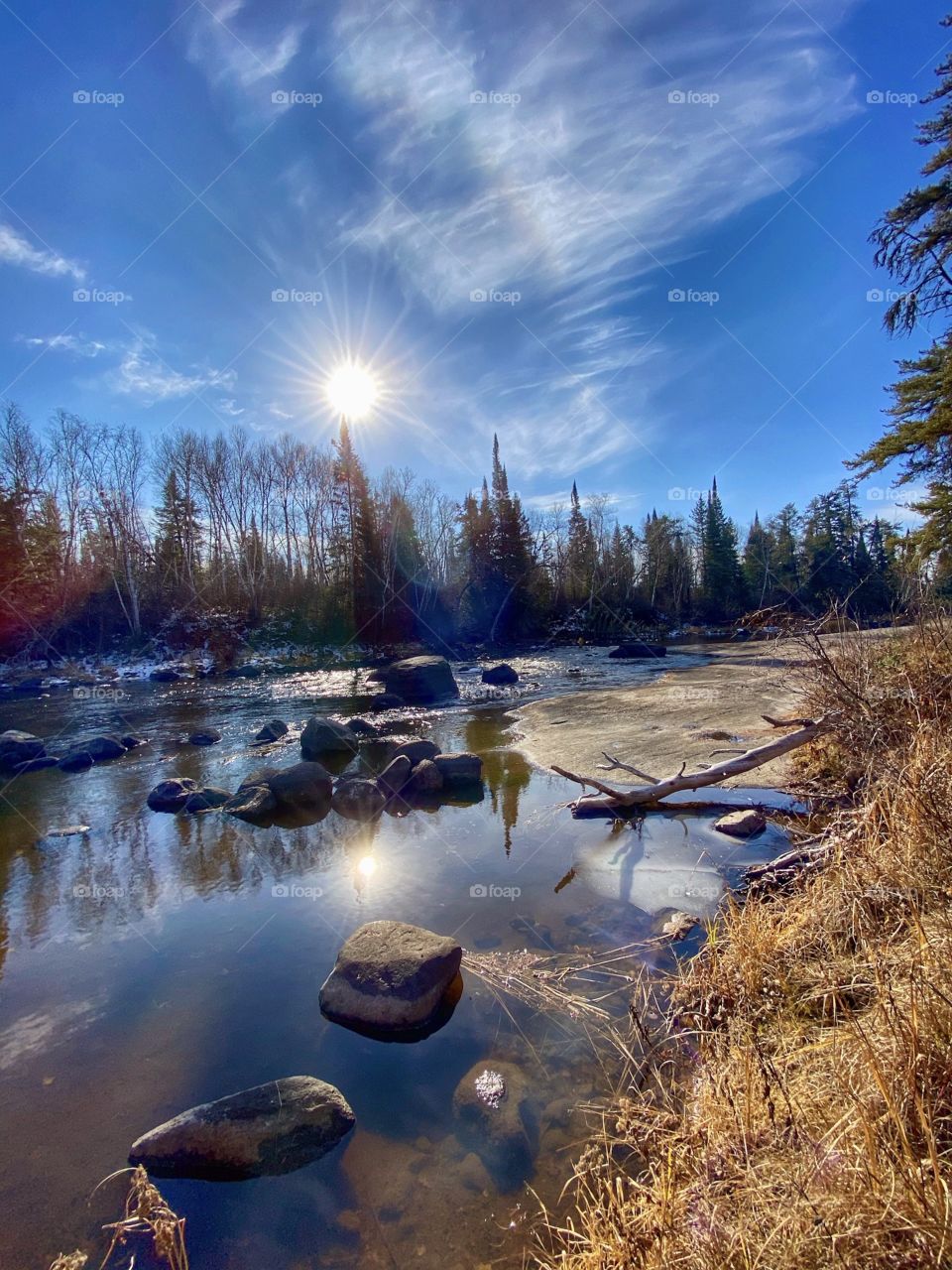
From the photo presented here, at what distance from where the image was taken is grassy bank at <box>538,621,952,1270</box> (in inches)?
66.8

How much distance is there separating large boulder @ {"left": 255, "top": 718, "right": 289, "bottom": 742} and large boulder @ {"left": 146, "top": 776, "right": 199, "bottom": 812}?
4235 millimetres

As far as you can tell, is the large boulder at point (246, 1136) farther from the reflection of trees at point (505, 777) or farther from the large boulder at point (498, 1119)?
the reflection of trees at point (505, 777)

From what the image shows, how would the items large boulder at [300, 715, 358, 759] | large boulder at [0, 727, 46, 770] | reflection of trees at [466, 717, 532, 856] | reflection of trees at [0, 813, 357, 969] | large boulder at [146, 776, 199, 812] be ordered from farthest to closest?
large boulder at [300, 715, 358, 759] < large boulder at [0, 727, 46, 770] < large boulder at [146, 776, 199, 812] < reflection of trees at [466, 717, 532, 856] < reflection of trees at [0, 813, 357, 969]

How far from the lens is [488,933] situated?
5.50 meters

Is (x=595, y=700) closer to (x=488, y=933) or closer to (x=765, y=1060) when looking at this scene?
(x=488, y=933)

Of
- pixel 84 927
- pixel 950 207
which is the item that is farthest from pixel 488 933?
pixel 950 207

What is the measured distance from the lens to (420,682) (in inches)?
789

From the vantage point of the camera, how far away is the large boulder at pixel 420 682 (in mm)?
19953

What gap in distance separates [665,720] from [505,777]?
15.9 ft

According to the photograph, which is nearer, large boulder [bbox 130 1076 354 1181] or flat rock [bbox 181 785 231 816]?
large boulder [bbox 130 1076 354 1181]

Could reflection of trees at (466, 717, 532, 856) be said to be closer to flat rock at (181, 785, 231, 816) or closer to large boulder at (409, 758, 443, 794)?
large boulder at (409, 758, 443, 794)

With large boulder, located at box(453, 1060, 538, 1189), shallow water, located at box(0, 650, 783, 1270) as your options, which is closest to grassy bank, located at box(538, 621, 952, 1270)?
large boulder, located at box(453, 1060, 538, 1189)

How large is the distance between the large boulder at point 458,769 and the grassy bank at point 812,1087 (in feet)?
19.5

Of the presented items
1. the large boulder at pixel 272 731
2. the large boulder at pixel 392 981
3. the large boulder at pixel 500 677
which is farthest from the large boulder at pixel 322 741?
the large boulder at pixel 500 677
